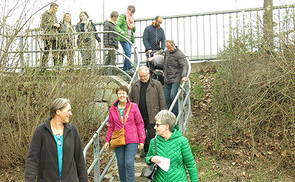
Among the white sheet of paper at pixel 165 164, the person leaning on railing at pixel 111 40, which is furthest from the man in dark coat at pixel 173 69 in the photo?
the white sheet of paper at pixel 165 164

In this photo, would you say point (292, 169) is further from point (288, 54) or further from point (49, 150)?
point (49, 150)

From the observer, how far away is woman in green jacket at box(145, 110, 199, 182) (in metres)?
4.38

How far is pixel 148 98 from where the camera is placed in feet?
23.2

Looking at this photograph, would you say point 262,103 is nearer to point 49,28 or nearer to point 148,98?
point 148,98

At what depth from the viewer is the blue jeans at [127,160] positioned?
595 cm

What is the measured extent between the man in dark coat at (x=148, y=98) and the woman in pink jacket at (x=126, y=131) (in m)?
0.86

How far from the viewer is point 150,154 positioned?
→ 4.57 metres

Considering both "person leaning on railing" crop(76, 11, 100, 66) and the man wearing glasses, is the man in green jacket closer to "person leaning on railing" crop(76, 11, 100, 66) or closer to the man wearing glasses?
"person leaning on railing" crop(76, 11, 100, 66)

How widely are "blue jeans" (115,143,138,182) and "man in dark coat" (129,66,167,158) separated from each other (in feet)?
3.39

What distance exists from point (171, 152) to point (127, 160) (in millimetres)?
1686

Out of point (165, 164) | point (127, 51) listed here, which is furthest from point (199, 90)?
point (165, 164)

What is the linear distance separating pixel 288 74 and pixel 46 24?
503 centimetres

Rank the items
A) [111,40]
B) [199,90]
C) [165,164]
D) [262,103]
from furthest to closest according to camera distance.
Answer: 1. [111,40]
2. [199,90]
3. [262,103]
4. [165,164]

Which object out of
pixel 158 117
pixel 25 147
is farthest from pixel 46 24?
pixel 158 117
